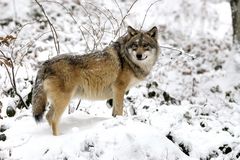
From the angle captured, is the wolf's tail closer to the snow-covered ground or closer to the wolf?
the wolf

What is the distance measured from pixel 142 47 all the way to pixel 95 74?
898 millimetres

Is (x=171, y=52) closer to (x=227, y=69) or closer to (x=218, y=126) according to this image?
(x=227, y=69)

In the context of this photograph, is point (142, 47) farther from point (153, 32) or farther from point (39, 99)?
point (39, 99)

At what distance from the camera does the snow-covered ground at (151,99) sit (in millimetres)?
6586

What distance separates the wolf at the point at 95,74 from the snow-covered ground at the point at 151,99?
39 centimetres

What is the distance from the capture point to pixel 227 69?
13305 mm

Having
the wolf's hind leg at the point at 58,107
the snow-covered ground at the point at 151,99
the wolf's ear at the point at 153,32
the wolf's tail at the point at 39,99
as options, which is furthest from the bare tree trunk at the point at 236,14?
the wolf's tail at the point at 39,99

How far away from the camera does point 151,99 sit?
1012 centimetres

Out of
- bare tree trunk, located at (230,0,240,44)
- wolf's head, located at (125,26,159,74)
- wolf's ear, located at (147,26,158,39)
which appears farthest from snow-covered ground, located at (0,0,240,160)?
wolf's ear, located at (147,26,158,39)

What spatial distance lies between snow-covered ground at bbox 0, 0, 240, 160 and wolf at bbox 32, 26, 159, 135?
1.29ft

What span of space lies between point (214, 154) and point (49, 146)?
2464 millimetres

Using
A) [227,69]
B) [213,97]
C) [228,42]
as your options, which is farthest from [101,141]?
[228,42]

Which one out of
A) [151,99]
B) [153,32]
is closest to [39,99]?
[153,32]

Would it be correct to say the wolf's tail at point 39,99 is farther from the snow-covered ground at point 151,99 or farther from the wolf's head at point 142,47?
the wolf's head at point 142,47
